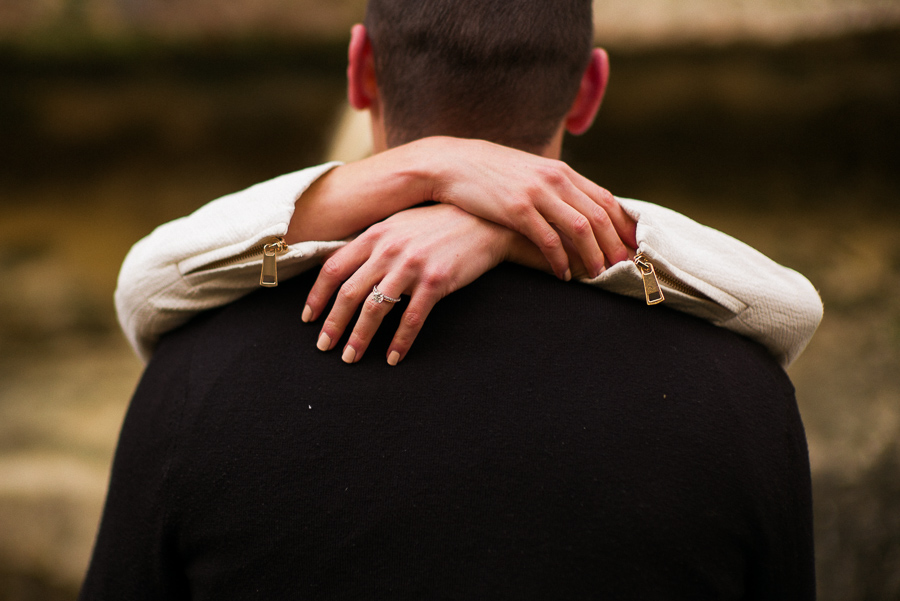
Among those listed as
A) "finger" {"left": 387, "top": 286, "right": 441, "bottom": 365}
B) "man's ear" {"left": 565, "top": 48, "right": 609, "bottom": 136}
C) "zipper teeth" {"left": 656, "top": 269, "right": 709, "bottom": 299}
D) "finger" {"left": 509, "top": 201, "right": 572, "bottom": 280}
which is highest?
Answer: "man's ear" {"left": 565, "top": 48, "right": 609, "bottom": 136}

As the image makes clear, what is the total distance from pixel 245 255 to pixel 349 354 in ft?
0.44

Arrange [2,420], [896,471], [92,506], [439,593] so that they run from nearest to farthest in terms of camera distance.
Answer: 1. [439,593]
2. [896,471]
3. [92,506]
4. [2,420]

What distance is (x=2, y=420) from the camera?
266 centimetres

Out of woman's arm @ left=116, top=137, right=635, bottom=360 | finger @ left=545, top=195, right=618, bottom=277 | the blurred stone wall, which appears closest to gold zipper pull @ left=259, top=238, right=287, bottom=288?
woman's arm @ left=116, top=137, right=635, bottom=360

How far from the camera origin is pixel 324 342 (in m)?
0.58

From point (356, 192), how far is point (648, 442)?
35 cm

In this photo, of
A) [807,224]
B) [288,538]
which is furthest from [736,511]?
[807,224]

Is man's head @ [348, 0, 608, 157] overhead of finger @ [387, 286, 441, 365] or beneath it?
overhead

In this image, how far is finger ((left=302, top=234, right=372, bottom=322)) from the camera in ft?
1.89

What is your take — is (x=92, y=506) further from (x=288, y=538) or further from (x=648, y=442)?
(x=648, y=442)

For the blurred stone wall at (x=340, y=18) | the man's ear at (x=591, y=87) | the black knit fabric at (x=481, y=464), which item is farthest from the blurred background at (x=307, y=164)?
the black knit fabric at (x=481, y=464)

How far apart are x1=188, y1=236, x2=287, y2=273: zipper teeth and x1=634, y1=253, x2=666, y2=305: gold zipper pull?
313 millimetres

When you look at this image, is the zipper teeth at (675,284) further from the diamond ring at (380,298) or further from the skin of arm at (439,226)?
the diamond ring at (380,298)

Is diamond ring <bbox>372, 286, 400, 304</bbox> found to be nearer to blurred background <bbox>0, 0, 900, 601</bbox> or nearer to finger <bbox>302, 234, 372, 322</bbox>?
finger <bbox>302, 234, 372, 322</bbox>
